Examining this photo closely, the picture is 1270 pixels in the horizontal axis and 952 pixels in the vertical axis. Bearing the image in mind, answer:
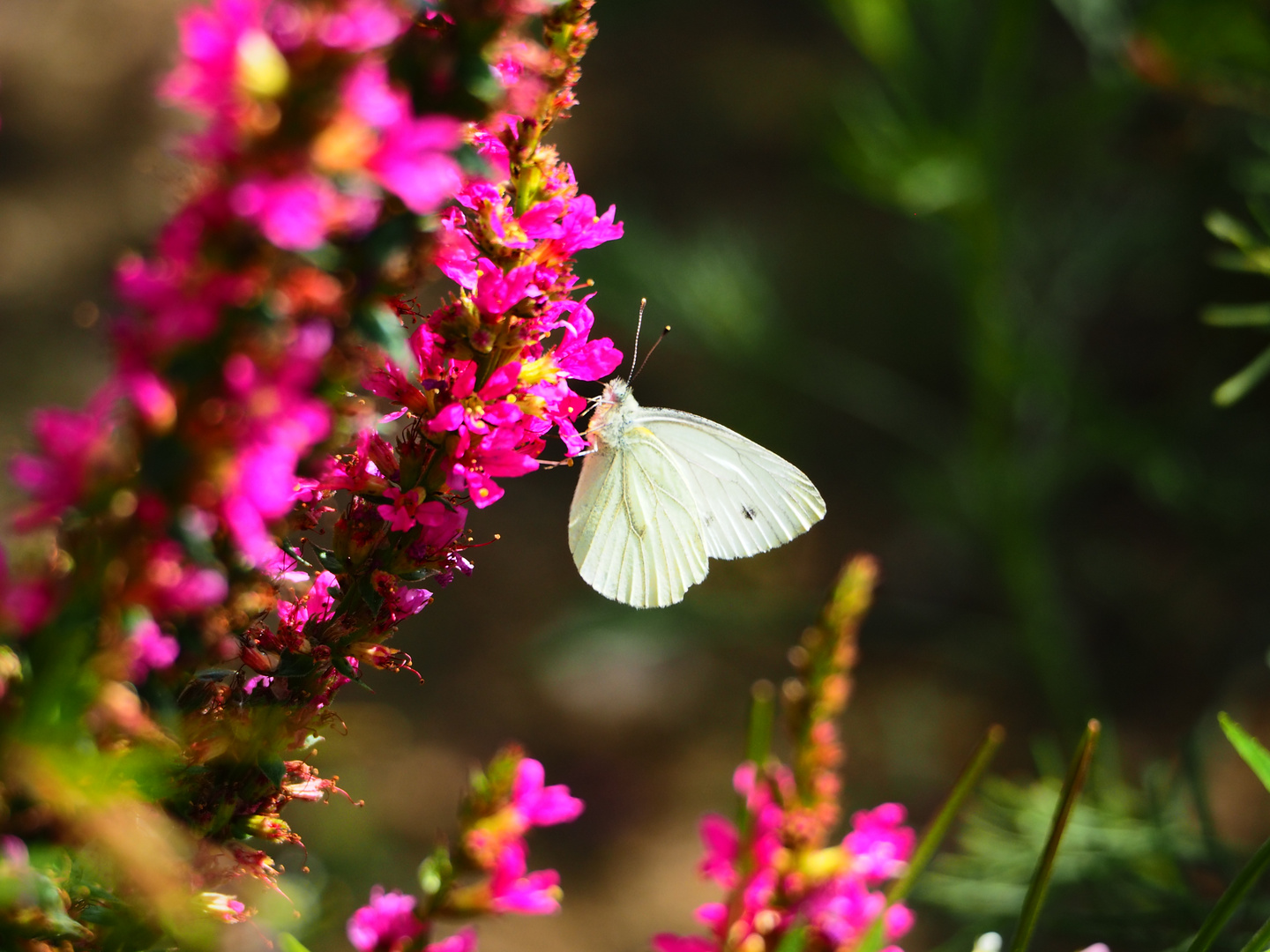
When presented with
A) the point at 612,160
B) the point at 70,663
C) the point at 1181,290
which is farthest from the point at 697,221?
the point at 70,663

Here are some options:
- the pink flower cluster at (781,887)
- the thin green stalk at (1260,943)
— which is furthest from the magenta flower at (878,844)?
the thin green stalk at (1260,943)

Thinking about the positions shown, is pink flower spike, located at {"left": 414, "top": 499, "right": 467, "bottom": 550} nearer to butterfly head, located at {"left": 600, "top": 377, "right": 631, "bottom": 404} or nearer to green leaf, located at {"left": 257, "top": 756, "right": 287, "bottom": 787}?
green leaf, located at {"left": 257, "top": 756, "right": 287, "bottom": 787}

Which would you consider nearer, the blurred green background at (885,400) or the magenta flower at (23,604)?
the magenta flower at (23,604)

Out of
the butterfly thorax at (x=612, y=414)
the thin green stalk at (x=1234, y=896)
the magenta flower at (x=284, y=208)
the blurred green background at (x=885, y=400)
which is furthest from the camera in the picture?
the blurred green background at (x=885, y=400)

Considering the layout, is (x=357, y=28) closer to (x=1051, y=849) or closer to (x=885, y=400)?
(x=1051, y=849)

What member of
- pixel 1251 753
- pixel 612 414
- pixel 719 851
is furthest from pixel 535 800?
pixel 612 414

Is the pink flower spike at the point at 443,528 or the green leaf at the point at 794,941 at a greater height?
the pink flower spike at the point at 443,528

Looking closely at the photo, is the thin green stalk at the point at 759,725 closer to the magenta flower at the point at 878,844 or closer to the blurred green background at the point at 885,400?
the magenta flower at the point at 878,844
